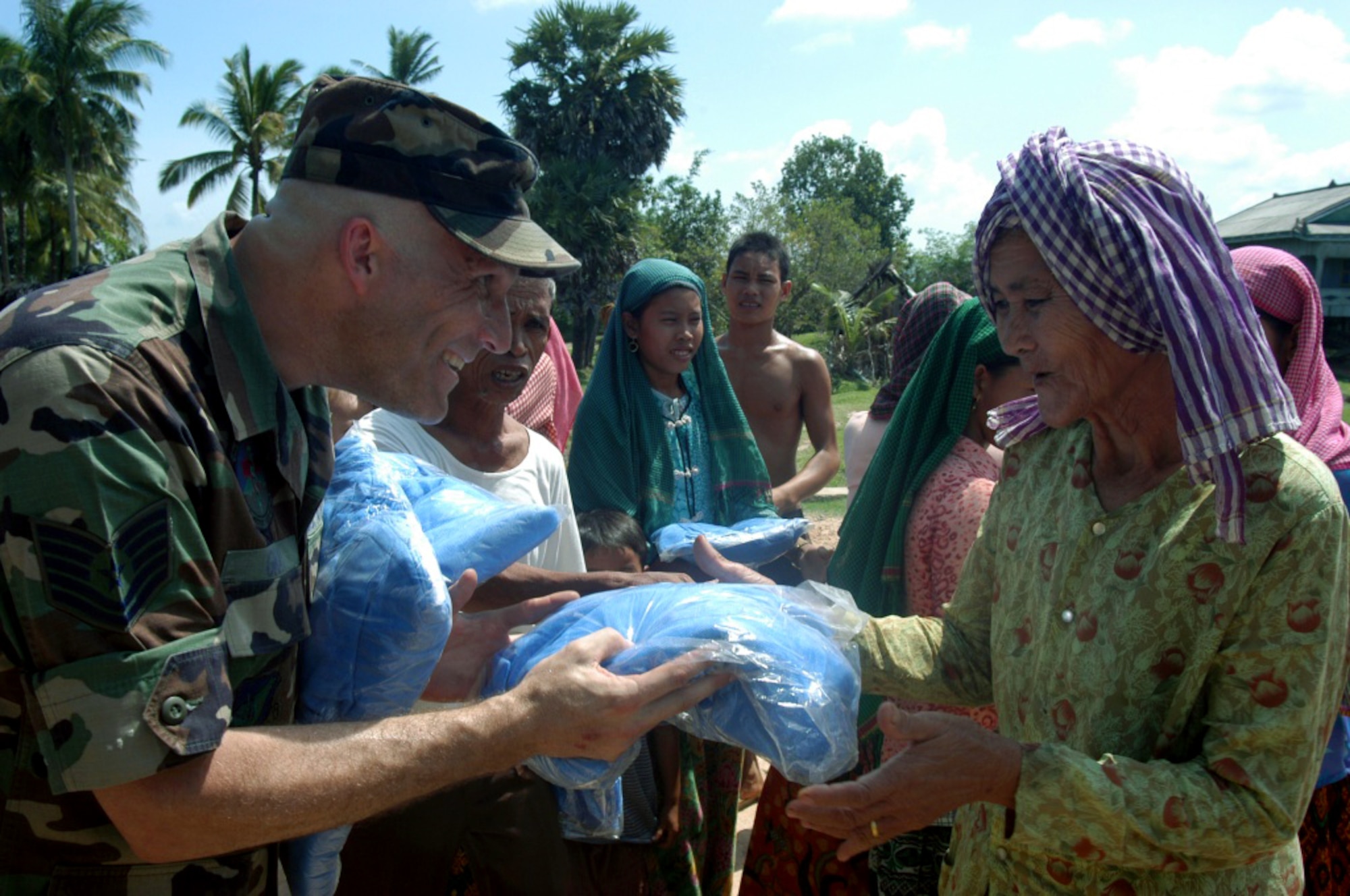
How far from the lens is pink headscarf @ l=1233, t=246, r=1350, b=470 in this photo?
3.00 metres

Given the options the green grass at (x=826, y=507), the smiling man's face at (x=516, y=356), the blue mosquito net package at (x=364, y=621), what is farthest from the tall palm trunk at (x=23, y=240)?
the blue mosquito net package at (x=364, y=621)

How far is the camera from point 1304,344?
9.98 ft

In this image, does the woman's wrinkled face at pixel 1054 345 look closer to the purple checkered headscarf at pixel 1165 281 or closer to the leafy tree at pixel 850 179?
the purple checkered headscarf at pixel 1165 281

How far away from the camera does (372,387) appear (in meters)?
1.66

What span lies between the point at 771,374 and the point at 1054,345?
3977 millimetres

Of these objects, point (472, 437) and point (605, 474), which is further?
point (605, 474)

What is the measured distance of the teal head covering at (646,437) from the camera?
393 cm

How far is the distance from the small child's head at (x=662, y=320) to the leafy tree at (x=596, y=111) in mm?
25705

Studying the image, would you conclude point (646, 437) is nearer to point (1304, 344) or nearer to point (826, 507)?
point (1304, 344)

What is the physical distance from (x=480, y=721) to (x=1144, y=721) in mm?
1129

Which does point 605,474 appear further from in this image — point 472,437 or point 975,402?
point 975,402

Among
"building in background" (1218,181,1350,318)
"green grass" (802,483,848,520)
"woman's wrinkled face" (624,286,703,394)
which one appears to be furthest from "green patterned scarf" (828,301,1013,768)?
"building in background" (1218,181,1350,318)

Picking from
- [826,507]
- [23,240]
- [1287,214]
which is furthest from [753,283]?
[23,240]

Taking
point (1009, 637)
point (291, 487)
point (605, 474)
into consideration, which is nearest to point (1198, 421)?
point (1009, 637)
